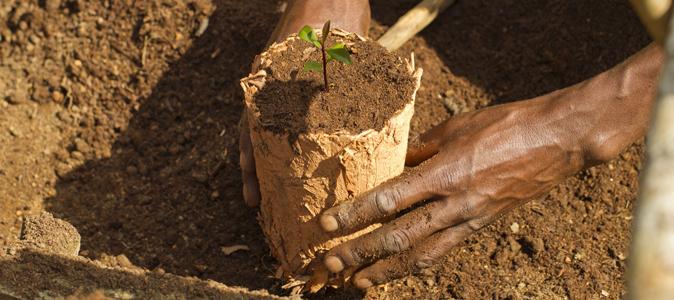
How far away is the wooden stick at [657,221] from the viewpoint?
1.00 metres

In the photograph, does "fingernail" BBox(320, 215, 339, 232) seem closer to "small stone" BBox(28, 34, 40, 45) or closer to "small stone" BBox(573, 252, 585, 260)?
"small stone" BBox(573, 252, 585, 260)

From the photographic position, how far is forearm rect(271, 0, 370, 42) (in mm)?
3275

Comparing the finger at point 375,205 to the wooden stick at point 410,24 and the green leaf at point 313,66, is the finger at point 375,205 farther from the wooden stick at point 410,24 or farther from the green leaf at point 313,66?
the wooden stick at point 410,24

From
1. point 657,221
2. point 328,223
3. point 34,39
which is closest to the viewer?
point 657,221

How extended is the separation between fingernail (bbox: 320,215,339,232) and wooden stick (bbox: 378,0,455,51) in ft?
4.53

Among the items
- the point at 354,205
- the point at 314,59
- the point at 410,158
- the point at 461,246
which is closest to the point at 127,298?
the point at 354,205

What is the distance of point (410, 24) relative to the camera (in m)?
3.81

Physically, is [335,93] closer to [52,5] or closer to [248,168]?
[248,168]

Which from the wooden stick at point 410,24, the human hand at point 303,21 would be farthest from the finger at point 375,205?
the wooden stick at point 410,24

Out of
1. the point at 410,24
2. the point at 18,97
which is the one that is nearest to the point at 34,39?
the point at 18,97

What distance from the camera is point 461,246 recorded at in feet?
10.8

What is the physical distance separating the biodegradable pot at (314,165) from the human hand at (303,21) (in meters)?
0.22

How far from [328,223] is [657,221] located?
5.28 feet

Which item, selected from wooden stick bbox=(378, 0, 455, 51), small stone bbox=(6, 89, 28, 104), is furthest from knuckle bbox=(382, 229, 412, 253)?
small stone bbox=(6, 89, 28, 104)
